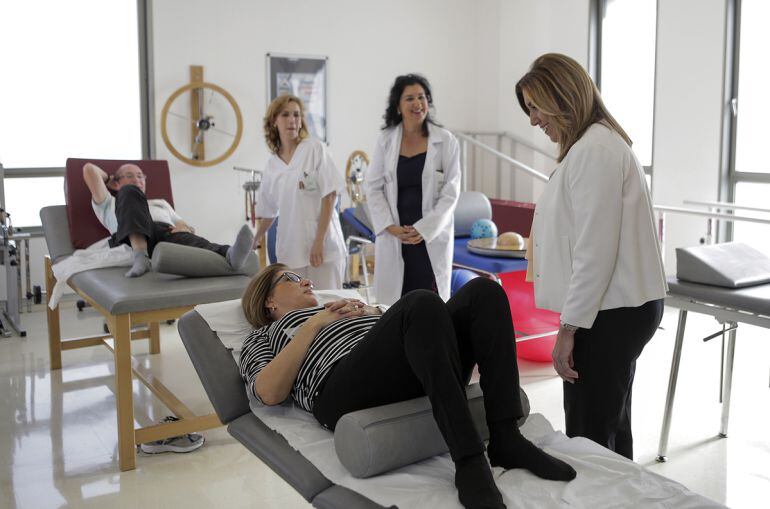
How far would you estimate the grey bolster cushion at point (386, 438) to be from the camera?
1.55 m

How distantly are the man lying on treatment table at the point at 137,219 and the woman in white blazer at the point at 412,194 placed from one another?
0.64m

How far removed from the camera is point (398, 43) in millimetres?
6375

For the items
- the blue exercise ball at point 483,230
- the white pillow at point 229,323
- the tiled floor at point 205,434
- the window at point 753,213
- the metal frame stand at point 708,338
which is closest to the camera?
the white pillow at point 229,323

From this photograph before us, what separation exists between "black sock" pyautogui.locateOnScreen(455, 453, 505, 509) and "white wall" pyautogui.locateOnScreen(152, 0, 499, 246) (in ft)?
14.6

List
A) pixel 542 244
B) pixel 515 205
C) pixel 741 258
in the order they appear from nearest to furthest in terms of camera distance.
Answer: pixel 542 244 → pixel 741 258 → pixel 515 205

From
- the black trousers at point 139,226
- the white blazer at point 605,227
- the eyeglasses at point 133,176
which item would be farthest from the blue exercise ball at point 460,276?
the white blazer at point 605,227

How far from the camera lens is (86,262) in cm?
320

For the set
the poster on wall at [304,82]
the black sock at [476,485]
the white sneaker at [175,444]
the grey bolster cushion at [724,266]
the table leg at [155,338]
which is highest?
the poster on wall at [304,82]

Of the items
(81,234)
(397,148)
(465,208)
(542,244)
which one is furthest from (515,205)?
(542,244)

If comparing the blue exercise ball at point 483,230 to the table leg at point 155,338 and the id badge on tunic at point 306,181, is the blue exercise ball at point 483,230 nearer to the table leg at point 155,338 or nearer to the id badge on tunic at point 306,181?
the id badge on tunic at point 306,181

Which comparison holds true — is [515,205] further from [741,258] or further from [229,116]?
[741,258]

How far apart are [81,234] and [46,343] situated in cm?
91

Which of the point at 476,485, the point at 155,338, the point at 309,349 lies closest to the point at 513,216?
the point at 155,338

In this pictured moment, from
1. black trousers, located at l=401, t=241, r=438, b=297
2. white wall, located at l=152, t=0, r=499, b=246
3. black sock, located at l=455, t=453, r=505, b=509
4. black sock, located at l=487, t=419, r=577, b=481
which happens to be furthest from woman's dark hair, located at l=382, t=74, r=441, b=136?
white wall, located at l=152, t=0, r=499, b=246
